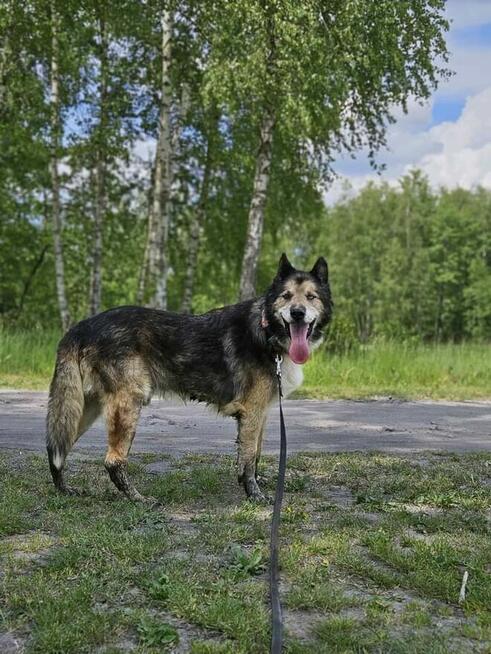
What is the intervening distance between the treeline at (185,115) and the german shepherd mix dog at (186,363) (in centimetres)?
908

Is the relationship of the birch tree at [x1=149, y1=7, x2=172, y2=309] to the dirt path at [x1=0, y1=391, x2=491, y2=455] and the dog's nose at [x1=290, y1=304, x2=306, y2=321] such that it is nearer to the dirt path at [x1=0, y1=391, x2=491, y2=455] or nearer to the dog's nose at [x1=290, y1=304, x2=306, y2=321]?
the dirt path at [x1=0, y1=391, x2=491, y2=455]

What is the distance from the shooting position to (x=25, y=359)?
14203 mm

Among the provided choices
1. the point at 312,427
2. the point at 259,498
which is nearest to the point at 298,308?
the point at 259,498

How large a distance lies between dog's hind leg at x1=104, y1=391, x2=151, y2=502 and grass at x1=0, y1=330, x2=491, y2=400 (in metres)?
6.89

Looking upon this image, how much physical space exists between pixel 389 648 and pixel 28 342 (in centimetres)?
1370

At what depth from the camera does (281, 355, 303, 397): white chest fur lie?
541 cm

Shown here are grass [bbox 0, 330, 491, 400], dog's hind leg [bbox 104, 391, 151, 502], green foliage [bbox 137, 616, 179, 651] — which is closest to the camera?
green foliage [bbox 137, 616, 179, 651]

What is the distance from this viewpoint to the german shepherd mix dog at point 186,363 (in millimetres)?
5160

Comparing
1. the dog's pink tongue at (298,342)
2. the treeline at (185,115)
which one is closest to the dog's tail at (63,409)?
the dog's pink tongue at (298,342)

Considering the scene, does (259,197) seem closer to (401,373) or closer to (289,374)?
(401,373)

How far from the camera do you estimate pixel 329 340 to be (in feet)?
51.6

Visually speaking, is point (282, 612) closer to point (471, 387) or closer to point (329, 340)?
point (471, 387)

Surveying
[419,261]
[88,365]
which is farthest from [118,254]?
[419,261]

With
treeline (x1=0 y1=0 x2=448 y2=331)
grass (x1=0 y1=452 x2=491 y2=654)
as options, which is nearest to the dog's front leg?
grass (x1=0 y1=452 x2=491 y2=654)
